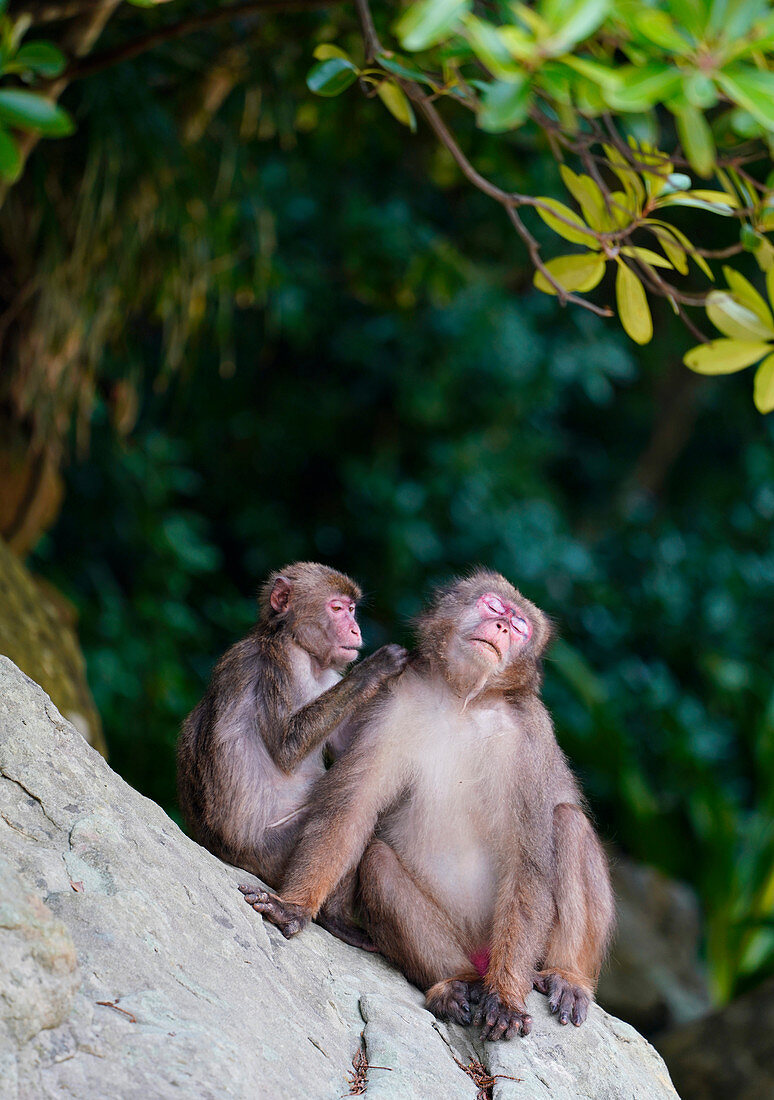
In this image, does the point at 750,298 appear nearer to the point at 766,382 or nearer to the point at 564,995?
the point at 766,382

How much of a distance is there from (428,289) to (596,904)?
538 centimetres

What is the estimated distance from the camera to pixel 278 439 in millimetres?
8977

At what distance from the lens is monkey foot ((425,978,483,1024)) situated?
329 centimetres

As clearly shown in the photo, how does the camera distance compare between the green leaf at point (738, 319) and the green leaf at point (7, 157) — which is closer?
the green leaf at point (7, 157)

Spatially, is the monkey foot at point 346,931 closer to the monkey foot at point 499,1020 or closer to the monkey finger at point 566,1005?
the monkey foot at point 499,1020

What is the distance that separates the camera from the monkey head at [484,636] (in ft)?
11.9

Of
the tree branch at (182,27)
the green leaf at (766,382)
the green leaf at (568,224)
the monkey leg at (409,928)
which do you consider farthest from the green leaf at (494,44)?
the tree branch at (182,27)

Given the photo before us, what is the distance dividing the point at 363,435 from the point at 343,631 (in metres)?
5.62

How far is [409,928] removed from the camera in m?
3.46

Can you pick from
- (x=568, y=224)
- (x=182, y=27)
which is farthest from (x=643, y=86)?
(x=182, y=27)

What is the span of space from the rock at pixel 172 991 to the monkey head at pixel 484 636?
0.87 m

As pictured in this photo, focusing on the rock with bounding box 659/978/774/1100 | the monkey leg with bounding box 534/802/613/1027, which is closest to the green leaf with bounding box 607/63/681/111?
the monkey leg with bounding box 534/802/613/1027

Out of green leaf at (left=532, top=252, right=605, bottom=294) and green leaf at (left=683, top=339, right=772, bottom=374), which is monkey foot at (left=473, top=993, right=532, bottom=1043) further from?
green leaf at (left=532, top=252, right=605, bottom=294)

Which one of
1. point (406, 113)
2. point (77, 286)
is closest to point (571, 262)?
point (406, 113)
